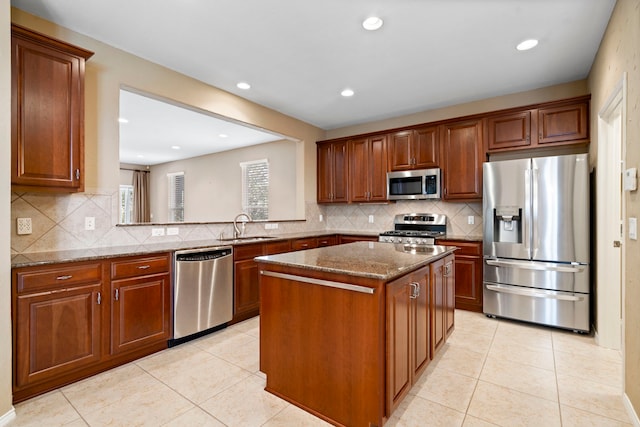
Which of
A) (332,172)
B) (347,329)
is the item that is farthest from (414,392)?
(332,172)

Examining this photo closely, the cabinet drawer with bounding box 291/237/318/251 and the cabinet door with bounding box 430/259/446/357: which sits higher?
the cabinet drawer with bounding box 291/237/318/251

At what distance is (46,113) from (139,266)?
134cm

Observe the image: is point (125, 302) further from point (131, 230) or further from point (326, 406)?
point (326, 406)

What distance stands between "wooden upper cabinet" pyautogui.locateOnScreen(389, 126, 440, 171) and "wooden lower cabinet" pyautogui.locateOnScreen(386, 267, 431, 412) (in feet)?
8.53

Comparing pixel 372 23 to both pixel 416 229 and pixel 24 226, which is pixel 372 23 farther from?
pixel 24 226

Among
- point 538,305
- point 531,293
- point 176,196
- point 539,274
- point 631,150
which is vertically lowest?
point 538,305

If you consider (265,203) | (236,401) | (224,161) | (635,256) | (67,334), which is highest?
(224,161)

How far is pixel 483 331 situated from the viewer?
3191 mm

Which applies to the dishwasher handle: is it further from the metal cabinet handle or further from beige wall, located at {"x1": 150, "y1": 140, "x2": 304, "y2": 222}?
beige wall, located at {"x1": 150, "y1": 140, "x2": 304, "y2": 222}

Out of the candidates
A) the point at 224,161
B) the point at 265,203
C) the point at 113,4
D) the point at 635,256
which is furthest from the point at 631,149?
the point at 224,161

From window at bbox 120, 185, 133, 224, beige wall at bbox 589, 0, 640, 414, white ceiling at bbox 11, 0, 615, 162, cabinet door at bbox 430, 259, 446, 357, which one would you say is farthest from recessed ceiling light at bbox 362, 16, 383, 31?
window at bbox 120, 185, 133, 224

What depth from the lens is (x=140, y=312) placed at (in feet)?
8.45

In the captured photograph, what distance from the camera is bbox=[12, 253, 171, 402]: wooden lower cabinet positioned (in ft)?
6.51

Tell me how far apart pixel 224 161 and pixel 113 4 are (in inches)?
202
